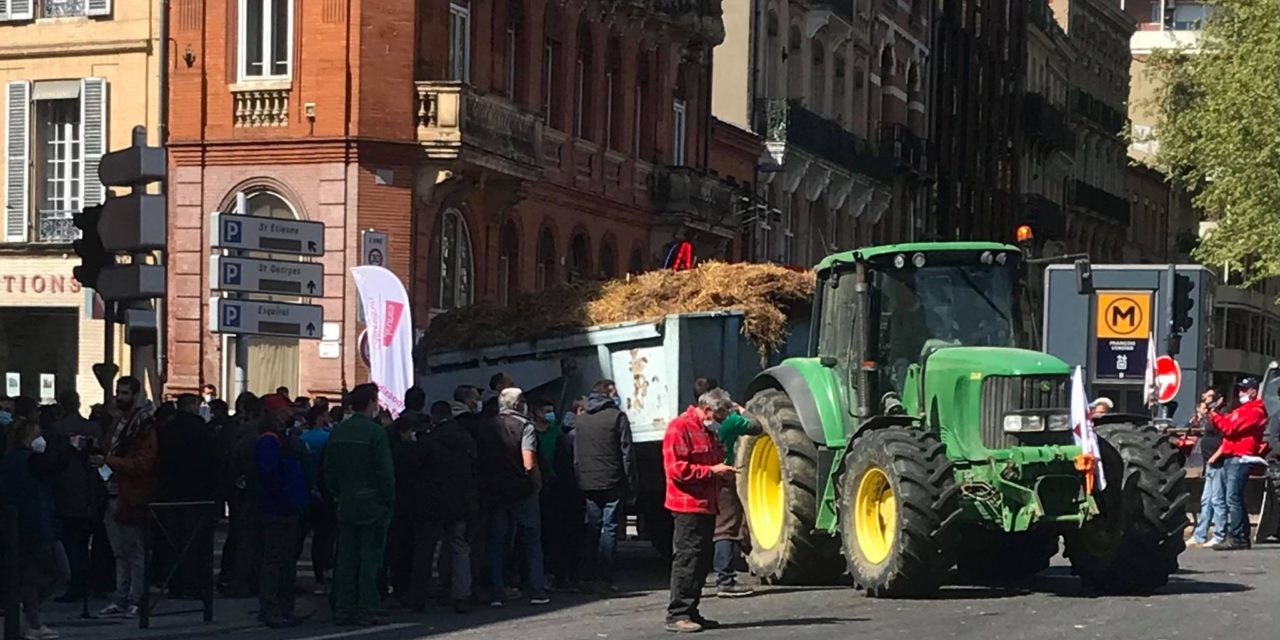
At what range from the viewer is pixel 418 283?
36.8 meters

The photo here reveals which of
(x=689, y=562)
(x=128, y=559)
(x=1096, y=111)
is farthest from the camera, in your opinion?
(x=1096, y=111)

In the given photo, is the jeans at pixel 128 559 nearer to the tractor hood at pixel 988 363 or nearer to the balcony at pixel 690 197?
the tractor hood at pixel 988 363

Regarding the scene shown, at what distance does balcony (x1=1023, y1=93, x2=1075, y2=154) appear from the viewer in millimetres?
85750

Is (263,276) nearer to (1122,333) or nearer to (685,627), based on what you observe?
(685,627)

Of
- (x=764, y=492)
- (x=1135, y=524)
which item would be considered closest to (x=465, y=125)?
(x=764, y=492)

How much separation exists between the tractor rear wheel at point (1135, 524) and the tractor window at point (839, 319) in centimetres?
220

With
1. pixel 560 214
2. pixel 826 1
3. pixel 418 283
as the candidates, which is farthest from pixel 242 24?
pixel 826 1

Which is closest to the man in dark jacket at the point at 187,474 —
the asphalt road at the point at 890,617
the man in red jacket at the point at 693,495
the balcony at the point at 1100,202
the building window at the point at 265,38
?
the asphalt road at the point at 890,617

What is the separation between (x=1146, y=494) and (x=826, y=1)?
4149 centimetres

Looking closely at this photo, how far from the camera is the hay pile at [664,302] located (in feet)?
75.5

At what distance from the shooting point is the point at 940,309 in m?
20.8

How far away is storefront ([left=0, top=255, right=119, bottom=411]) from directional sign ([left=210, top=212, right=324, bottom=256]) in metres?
13.2

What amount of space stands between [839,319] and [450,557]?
377cm

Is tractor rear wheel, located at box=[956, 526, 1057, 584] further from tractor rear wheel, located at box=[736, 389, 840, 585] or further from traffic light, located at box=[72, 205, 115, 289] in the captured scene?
traffic light, located at box=[72, 205, 115, 289]
